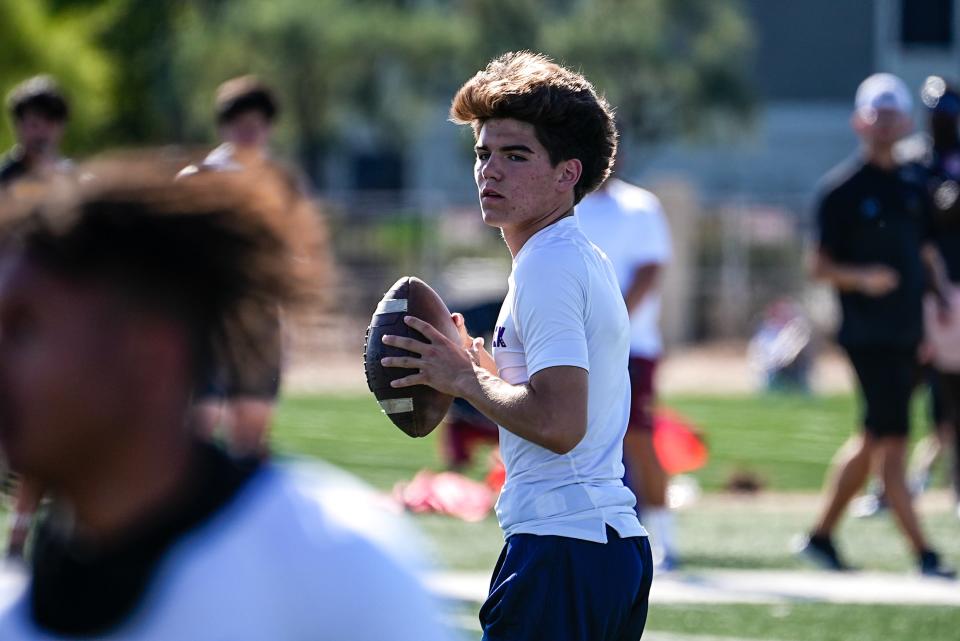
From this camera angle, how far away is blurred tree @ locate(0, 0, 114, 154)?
29.2 m

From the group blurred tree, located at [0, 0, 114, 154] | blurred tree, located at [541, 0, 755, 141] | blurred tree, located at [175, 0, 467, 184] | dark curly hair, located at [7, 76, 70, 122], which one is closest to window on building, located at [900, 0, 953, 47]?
blurred tree, located at [541, 0, 755, 141]

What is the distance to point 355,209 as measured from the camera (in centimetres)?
2734

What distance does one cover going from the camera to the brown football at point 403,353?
12.1 feet

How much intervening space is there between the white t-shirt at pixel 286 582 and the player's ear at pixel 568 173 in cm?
217

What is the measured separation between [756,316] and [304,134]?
1117 cm

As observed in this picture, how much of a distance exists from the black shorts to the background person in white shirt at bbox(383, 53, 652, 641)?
4.19 m

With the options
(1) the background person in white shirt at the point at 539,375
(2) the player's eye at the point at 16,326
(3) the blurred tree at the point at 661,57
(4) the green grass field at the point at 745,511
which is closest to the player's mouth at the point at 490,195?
(1) the background person in white shirt at the point at 539,375

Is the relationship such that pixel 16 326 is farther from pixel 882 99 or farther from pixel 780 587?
pixel 882 99

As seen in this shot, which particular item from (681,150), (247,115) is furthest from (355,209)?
(247,115)

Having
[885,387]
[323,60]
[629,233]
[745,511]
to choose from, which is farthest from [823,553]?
[323,60]

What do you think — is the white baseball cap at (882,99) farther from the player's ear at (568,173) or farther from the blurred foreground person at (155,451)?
the blurred foreground person at (155,451)

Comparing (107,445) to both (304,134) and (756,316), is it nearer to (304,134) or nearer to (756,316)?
(756,316)

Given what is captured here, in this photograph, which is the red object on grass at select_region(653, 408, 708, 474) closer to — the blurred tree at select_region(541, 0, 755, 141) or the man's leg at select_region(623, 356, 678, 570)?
the man's leg at select_region(623, 356, 678, 570)

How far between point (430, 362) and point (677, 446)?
733 cm
